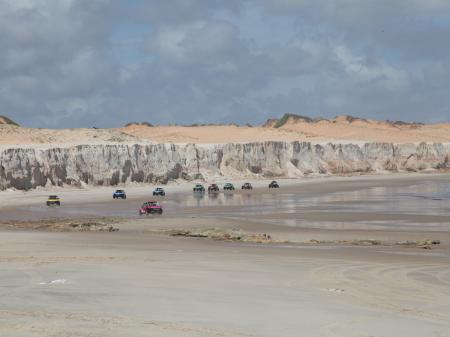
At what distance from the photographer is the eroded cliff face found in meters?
81.4

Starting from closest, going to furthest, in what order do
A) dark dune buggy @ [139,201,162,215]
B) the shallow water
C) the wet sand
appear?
the wet sand < the shallow water < dark dune buggy @ [139,201,162,215]

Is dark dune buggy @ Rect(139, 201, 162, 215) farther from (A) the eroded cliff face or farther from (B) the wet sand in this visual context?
(A) the eroded cliff face

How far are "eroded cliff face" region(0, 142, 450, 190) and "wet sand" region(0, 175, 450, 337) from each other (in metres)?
44.9

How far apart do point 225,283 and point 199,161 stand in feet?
294

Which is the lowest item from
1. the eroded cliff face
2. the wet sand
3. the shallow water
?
the wet sand

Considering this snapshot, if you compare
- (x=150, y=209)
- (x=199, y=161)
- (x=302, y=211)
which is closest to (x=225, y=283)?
(x=150, y=209)

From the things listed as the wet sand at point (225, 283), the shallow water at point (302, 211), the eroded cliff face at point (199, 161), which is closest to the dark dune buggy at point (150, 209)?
the shallow water at point (302, 211)

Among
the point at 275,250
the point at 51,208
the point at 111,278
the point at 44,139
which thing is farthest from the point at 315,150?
the point at 111,278

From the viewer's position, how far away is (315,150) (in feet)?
430

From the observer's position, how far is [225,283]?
17938 millimetres

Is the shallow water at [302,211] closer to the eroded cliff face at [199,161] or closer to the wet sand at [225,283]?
the wet sand at [225,283]

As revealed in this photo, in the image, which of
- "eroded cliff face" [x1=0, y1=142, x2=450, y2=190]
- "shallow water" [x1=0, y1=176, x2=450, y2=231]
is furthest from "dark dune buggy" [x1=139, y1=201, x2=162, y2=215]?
"eroded cliff face" [x1=0, y1=142, x2=450, y2=190]

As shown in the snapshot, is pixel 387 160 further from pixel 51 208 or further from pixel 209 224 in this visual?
pixel 209 224

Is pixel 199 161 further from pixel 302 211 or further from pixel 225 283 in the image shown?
pixel 225 283
